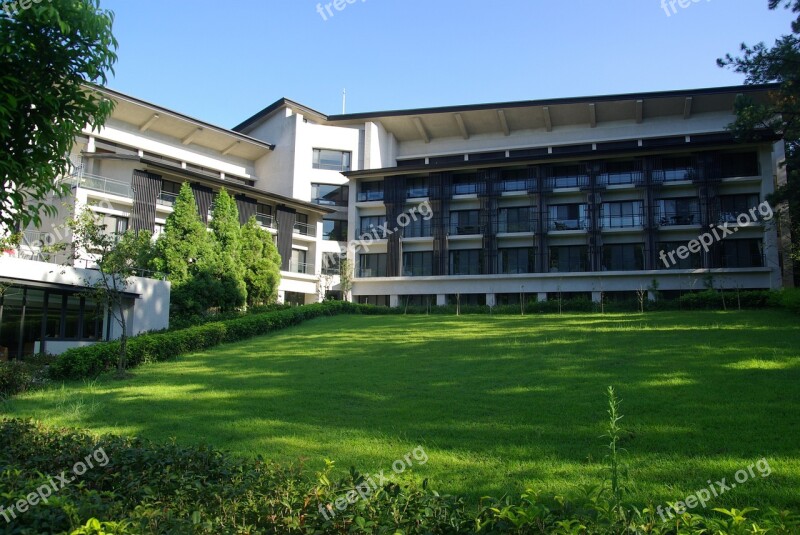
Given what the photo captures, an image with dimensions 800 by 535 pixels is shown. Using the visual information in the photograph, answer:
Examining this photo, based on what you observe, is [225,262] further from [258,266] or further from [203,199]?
[203,199]

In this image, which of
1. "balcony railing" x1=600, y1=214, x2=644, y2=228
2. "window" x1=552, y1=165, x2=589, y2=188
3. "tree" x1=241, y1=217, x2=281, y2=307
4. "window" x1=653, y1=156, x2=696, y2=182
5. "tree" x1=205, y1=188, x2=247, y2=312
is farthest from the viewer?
"window" x1=552, y1=165, x2=589, y2=188

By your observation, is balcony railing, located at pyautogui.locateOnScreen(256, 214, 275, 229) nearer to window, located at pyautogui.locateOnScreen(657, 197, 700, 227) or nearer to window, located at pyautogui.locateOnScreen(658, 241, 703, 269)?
window, located at pyautogui.locateOnScreen(658, 241, 703, 269)

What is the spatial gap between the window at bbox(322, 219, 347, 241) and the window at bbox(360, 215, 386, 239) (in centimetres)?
212

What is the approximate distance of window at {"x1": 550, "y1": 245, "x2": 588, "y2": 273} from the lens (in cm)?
4131

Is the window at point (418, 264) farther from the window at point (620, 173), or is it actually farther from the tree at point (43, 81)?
the tree at point (43, 81)

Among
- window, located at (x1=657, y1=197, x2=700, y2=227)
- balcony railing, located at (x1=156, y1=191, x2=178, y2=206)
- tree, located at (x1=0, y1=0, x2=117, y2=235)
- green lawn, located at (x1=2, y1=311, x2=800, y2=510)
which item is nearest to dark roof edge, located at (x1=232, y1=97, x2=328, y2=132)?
balcony railing, located at (x1=156, y1=191, x2=178, y2=206)

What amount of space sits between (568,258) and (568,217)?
3137mm

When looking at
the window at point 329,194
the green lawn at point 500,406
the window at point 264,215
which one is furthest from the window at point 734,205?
the window at point 264,215

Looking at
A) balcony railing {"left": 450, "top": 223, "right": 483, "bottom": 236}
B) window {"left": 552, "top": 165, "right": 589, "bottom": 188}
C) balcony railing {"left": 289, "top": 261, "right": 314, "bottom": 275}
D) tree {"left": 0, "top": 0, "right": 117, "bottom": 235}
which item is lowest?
tree {"left": 0, "top": 0, "right": 117, "bottom": 235}

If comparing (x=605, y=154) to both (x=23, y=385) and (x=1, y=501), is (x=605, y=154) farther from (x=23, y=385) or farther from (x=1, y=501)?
(x=1, y=501)

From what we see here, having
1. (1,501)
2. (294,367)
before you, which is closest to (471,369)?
(294,367)

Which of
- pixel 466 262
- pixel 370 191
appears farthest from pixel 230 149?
pixel 466 262

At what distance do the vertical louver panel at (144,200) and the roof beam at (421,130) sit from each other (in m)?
21.5

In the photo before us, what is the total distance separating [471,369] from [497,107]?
36.4 metres
